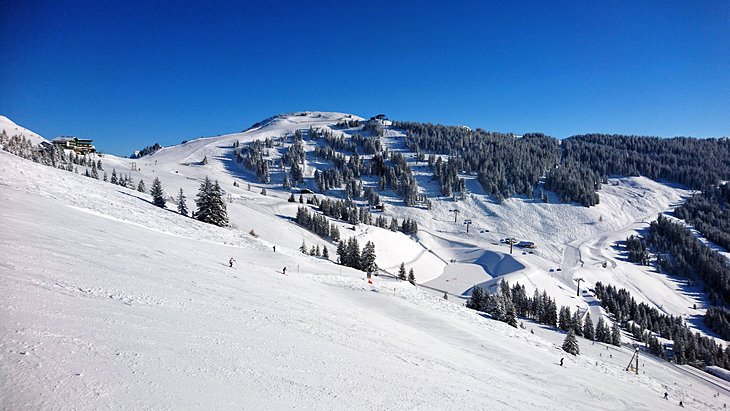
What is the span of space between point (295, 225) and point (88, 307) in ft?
218

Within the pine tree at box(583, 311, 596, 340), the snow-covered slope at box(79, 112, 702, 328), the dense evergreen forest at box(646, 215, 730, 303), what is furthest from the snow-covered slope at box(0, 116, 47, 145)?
the dense evergreen forest at box(646, 215, 730, 303)

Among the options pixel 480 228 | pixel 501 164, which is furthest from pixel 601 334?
pixel 501 164

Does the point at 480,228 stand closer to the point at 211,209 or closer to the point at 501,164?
the point at 501,164

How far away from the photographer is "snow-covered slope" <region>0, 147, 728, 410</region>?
641 cm

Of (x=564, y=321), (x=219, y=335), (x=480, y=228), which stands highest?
(x=480, y=228)

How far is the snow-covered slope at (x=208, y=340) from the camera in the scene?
641cm

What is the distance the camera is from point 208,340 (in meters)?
9.53

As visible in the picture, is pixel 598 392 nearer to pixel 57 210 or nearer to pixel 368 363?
pixel 368 363

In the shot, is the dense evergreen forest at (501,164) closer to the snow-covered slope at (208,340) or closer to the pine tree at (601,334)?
the pine tree at (601,334)

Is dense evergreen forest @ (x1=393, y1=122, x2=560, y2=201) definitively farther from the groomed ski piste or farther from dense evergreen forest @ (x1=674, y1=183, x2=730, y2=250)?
the groomed ski piste

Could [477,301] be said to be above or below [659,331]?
above

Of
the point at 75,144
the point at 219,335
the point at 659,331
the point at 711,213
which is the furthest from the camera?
the point at 711,213

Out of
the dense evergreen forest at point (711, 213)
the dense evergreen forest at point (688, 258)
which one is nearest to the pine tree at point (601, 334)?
the dense evergreen forest at point (688, 258)

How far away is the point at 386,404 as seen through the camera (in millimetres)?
8906
